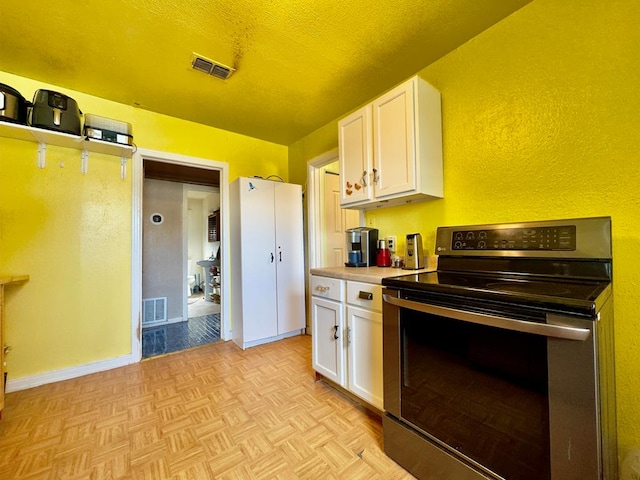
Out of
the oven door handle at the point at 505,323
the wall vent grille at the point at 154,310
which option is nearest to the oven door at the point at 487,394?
the oven door handle at the point at 505,323

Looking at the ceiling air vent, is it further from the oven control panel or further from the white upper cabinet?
the oven control panel

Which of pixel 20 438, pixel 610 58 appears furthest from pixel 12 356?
pixel 610 58

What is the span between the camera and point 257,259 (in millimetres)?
2916

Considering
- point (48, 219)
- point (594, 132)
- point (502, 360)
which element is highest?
point (594, 132)

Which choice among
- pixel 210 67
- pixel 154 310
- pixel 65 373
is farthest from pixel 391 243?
pixel 154 310

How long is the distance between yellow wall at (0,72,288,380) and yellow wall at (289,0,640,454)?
9.01 feet

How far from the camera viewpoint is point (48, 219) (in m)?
2.21

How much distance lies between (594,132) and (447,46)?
1.03 m

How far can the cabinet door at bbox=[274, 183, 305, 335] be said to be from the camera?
121 inches

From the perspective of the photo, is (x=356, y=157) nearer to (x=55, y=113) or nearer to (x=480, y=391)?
(x=480, y=391)

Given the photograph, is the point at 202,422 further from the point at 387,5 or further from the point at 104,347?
the point at 387,5

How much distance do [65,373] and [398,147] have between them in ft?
10.6

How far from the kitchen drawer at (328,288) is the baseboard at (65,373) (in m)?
1.97

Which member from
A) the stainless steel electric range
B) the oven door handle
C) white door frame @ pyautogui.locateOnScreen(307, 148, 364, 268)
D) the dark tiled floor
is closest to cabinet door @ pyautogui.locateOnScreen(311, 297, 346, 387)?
the stainless steel electric range
